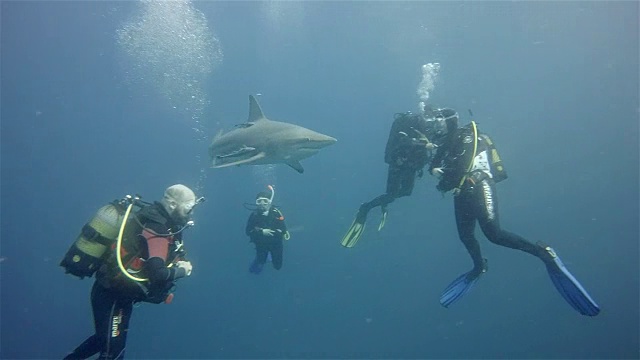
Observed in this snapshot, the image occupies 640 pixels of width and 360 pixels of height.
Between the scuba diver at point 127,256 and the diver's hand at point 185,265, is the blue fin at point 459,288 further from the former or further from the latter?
the scuba diver at point 127,256

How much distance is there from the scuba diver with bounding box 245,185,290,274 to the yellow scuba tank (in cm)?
778

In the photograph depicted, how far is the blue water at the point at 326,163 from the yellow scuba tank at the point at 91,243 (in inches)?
842

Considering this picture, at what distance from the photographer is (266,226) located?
13.9 metres

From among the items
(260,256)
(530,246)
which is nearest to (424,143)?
(530,246)

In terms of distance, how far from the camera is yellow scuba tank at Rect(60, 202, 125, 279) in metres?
5.47

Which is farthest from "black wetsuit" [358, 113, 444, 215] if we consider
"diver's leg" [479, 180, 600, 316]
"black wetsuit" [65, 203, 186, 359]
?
"black wetsuit" [65, 203, 186, 359]

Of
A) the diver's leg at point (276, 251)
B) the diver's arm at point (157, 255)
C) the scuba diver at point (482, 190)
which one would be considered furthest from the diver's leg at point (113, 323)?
the diver's leg at point (276, 251)

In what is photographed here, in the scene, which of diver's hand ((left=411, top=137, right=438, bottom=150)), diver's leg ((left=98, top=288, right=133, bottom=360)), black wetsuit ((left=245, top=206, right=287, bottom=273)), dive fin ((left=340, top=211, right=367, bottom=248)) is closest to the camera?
diver's leg ((left=98, top=288, right=133, bottom=360))

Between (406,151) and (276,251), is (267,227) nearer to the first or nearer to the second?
(276,251)

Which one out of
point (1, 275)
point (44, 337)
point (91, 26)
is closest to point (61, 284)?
point (44, 337)

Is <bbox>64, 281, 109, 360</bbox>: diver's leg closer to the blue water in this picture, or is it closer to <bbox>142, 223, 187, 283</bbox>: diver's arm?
<bbox>142, 223, 187, 283</bbox>: diver's arm

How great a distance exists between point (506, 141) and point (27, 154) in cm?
5804

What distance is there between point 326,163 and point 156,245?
45.9 metres

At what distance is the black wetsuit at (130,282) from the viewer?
519 cm
